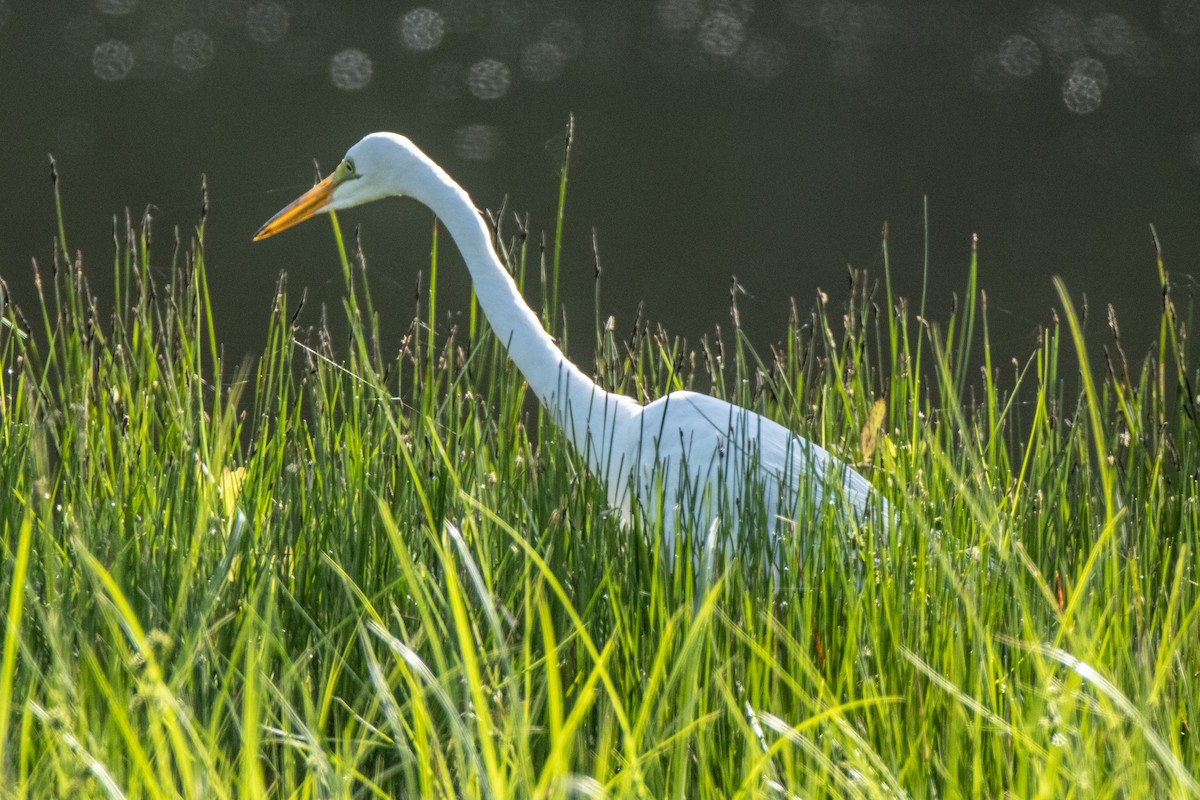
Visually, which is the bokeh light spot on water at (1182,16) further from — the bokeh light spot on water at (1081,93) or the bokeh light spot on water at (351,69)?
the bokeh light spot on water at (351,69)

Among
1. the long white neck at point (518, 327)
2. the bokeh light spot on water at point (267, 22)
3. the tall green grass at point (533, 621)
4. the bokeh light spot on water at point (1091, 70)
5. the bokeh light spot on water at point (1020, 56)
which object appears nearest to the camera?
the tall green grass at point (533, 621)

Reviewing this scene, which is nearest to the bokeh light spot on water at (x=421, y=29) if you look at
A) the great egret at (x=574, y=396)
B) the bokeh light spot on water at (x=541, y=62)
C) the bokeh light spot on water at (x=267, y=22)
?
the bokeh light spot on water at (x=541, y=62)

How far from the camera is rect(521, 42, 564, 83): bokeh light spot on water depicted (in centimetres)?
942

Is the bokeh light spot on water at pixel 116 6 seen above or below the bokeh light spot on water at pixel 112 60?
above

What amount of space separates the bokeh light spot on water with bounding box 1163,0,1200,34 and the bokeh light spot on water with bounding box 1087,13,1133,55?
29 centimetres

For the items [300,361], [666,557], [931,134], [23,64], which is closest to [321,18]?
[23,64]

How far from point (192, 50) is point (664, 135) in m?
3.76

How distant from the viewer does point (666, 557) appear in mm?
1711

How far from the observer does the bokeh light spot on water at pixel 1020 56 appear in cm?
983

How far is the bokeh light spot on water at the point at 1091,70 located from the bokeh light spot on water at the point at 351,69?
16.4ft

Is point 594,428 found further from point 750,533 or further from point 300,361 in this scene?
point 300,361

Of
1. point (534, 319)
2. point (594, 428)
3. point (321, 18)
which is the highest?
point (321, 18)

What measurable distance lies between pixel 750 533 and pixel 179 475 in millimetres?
776

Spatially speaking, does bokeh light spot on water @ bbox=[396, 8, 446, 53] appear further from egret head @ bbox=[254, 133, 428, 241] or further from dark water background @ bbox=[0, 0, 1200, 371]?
egret head @ bbox=[254, 133, 428, 241]
